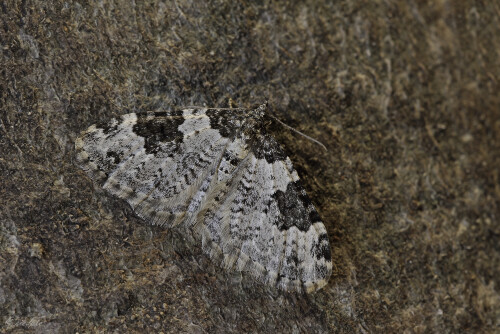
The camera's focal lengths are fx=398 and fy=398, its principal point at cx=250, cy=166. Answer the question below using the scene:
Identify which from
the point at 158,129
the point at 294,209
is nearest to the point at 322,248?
the point at 294,209

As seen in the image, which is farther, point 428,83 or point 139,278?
point 428,83

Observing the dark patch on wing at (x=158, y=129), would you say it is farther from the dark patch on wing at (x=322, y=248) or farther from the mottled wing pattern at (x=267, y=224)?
the dark patch on wing at (x=322, y=248)

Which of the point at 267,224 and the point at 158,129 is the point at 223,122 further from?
the point at 267,224

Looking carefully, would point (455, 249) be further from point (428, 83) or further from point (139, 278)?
point (139, 278)

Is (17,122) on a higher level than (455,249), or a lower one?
higher

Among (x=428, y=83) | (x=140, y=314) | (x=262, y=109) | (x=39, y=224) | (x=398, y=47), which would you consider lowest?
(x=140, y=314)

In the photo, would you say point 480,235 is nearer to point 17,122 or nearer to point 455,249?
point 455,249

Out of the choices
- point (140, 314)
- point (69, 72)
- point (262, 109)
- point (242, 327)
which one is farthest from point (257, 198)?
point (69, 72)
